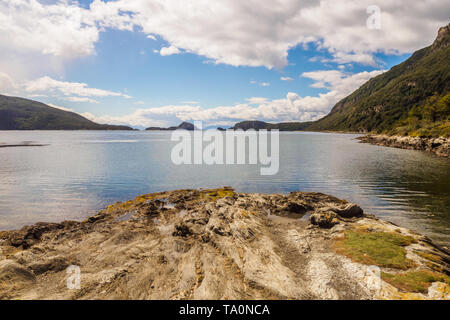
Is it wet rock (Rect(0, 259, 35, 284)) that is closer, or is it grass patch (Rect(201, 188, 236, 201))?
wet rock (Rect(0, 259, 35, 284))

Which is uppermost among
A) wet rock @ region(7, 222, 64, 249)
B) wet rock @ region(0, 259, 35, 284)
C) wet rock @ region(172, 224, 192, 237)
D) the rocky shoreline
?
the rocky shoreline

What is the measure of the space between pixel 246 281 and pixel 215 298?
2.33 meters

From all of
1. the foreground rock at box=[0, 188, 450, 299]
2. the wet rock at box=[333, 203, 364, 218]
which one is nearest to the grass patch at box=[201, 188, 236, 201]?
the foreground rock at box=[0, 188, 450, 299]

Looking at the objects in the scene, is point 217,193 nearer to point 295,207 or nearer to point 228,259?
point 295,207

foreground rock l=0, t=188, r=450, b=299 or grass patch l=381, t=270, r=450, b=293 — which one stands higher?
grass patch l=381, t=270, r=450, b=293

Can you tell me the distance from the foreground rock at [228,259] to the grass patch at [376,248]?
0.07 meters

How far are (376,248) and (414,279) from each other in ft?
13.0

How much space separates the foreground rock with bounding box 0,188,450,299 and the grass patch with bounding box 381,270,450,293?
0.06 m

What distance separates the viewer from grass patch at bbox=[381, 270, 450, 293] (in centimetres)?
1220

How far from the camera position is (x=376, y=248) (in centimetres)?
1677

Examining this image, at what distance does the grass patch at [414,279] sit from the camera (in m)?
12.2

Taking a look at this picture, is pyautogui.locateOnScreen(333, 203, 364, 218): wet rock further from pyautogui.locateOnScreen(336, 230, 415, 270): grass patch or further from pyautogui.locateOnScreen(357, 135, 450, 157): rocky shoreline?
pyautogui.locateOnScreen(357, 135, 450, 157): rocky shoreline
